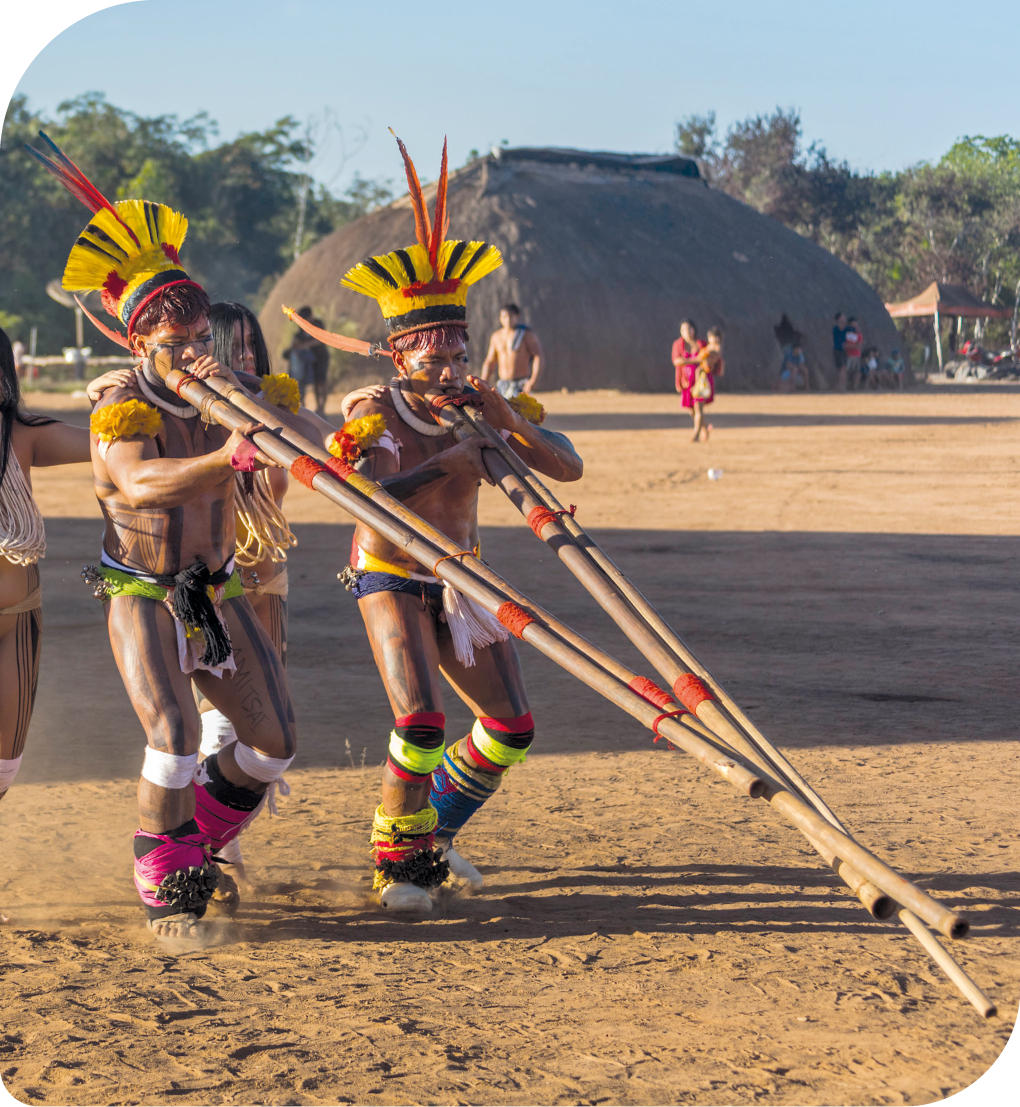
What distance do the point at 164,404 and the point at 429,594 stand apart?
1.03 metres

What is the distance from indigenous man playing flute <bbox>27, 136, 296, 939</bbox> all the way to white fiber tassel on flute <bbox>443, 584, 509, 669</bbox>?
0.57 m

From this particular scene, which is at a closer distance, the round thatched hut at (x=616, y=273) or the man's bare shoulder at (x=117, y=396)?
the man's bare shoulder at (x=117, y=396)

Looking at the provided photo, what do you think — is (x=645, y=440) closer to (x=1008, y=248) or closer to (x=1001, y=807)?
(x=1008, y=248)

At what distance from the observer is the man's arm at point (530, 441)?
13.3ft

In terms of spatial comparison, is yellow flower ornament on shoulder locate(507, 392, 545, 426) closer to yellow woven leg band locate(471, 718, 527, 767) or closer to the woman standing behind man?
yellow woven leg band locate(471, 718, 527, 767)

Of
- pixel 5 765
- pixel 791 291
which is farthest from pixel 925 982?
pixel 791 291

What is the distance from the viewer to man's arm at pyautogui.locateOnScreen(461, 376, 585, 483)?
13.3 feet

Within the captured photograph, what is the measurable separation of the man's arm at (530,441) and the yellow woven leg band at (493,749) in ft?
2.91

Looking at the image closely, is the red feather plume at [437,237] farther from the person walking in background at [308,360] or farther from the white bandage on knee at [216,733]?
the person walking in background at [308,360]

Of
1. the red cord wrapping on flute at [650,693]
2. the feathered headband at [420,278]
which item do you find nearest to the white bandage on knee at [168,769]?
the red cord wrapping on flute at [650,693]

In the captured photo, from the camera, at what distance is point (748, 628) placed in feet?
25.6

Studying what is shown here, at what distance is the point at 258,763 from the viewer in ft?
12.9

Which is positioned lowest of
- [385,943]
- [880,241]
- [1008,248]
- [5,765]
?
[385,943]

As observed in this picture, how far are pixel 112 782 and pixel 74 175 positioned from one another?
100 inches
